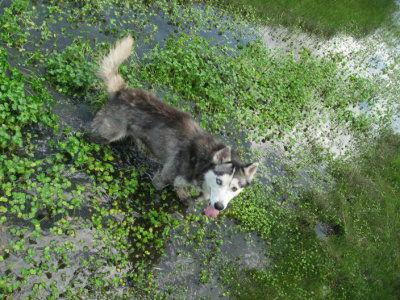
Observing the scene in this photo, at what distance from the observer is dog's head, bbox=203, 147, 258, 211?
21.3ft

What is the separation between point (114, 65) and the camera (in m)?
7.50

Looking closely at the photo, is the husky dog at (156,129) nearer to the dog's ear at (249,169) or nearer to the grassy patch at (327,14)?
the dog's ear at (249,169)

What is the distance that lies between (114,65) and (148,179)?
275 centimetres

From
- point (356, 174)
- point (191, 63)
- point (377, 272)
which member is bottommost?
point (377, 272)

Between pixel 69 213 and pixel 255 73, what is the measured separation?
856cm

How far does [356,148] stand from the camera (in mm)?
12930

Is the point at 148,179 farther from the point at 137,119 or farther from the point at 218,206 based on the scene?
the point at 218,206

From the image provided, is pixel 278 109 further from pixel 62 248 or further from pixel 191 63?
pixel 62 248

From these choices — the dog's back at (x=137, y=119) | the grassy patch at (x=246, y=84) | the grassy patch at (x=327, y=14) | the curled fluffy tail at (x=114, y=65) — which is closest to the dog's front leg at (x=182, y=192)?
the dog's back at (x=137, y=119)

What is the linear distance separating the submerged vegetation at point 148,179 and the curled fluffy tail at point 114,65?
97 cm

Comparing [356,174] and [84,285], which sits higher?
[356,174]

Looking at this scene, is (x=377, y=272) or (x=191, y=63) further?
(x=191, y=63)

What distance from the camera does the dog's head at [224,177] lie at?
256 inches

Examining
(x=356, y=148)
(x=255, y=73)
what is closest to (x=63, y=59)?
(x=255, y=73)
